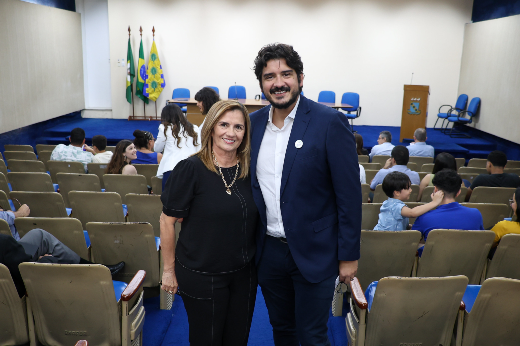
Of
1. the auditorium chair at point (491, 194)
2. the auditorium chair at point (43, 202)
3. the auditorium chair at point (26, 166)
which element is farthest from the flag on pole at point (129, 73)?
the auditorium chair at point (491, 194)

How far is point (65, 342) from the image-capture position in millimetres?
2232

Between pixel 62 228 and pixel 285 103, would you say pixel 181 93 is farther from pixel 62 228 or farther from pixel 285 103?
pixel 285 103

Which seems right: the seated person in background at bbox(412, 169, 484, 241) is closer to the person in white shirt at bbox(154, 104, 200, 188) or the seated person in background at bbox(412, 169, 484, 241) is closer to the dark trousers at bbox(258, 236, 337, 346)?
the dark trousers at bbox(258, 236, 337, 346)

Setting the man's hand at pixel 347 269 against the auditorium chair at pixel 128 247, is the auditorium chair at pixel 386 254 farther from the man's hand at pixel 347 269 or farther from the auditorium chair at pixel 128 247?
the auditorium chair at pixel 128 247

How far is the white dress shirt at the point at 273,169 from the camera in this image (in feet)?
6.03

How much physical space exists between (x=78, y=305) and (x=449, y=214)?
2.37 metres

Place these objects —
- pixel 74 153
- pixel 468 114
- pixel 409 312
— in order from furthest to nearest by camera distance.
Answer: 1. pixel 468 114
2. pixel 74 153
3. pixel 409 312

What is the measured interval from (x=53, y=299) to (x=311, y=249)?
129 centimetres

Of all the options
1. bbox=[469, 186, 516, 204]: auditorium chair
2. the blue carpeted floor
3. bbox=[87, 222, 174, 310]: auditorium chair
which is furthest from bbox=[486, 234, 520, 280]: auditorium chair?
bbox=[87, 222, 174, 310]: auditorium chair

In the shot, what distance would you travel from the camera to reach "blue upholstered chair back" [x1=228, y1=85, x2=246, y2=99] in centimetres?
1083

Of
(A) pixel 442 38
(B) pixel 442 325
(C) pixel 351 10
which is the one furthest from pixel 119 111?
(B) pixel 442 325

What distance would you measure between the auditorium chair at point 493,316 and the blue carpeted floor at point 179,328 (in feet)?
2.61

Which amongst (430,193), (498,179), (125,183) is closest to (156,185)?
(125,183)

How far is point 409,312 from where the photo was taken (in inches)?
82.4
